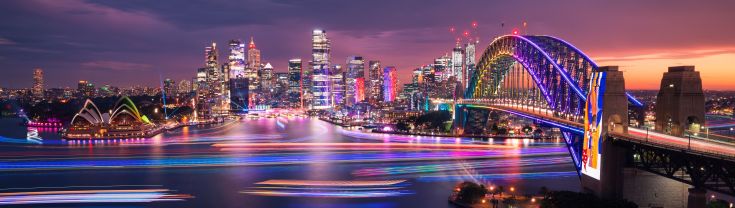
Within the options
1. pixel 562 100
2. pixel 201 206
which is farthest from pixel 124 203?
pixel 562 100

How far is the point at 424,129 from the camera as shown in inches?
2302

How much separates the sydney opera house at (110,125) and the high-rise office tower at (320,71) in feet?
264

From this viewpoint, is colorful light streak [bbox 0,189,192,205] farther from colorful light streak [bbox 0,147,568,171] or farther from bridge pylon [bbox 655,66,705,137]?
bridge pylon [bbox 655,66,705,137]

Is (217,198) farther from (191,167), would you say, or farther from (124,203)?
(191,167)

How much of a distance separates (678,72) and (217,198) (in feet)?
51.6

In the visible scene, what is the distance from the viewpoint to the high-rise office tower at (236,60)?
15050cm

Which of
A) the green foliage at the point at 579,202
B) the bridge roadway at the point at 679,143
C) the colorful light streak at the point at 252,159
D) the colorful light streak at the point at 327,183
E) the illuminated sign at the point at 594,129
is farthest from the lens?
the colorful light streak at the point at 252,159

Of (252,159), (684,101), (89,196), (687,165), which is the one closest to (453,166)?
(252,159)

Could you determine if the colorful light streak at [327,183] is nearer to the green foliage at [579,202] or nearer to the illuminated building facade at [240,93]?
the green foliage at [579,202]

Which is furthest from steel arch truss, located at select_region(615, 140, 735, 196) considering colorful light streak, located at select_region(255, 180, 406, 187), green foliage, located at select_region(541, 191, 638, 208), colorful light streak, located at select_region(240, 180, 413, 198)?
colorful light streak, located at select_region(255, 180, 406, 187)

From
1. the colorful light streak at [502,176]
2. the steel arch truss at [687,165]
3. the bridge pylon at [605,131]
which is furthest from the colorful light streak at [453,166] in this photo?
the steel arch truss at [687,165]

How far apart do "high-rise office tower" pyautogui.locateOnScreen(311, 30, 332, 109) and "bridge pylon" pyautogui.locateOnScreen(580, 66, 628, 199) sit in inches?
4868

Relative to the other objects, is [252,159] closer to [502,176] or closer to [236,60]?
[502,176]

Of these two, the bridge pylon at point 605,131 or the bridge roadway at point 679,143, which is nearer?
the bridge roadway at point 679,143
